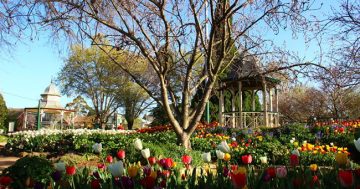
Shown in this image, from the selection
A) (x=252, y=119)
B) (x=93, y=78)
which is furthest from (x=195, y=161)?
(x=93, y=78)

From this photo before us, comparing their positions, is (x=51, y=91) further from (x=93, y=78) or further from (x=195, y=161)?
(x=195, y=161)

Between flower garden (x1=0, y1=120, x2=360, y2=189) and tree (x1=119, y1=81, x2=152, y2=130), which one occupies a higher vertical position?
tree (x1=119, y1=81, x2=152, y2=130)

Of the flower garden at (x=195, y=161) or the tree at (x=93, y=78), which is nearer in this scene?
the flower garden at (x=195, y=161)

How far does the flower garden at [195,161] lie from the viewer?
2.52 metres

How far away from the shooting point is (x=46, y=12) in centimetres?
693

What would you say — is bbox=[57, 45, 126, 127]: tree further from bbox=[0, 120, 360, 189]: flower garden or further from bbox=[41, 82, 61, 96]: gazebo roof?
bbox=[0, 120, 360, 189]: flower garden

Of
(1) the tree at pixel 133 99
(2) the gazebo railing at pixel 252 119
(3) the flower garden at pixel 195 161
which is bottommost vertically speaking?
(3) the flower garden at pixel 195 161

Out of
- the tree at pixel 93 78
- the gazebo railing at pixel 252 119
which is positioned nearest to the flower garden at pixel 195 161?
the gazebo railing at pixel 252 119

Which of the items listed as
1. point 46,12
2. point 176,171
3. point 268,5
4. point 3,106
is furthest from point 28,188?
point 3,106

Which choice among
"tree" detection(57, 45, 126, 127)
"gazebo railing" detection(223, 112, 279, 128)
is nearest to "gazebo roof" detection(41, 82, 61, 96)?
"tree" detection(57, 45, 126, 127)

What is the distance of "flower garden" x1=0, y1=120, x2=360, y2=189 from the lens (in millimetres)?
2519

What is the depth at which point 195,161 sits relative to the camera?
7578 mm

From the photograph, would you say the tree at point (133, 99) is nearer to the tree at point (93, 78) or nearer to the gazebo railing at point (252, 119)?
the tree at point (93, 78)

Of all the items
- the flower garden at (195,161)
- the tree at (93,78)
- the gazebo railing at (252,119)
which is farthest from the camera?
the tree at (93,78)
